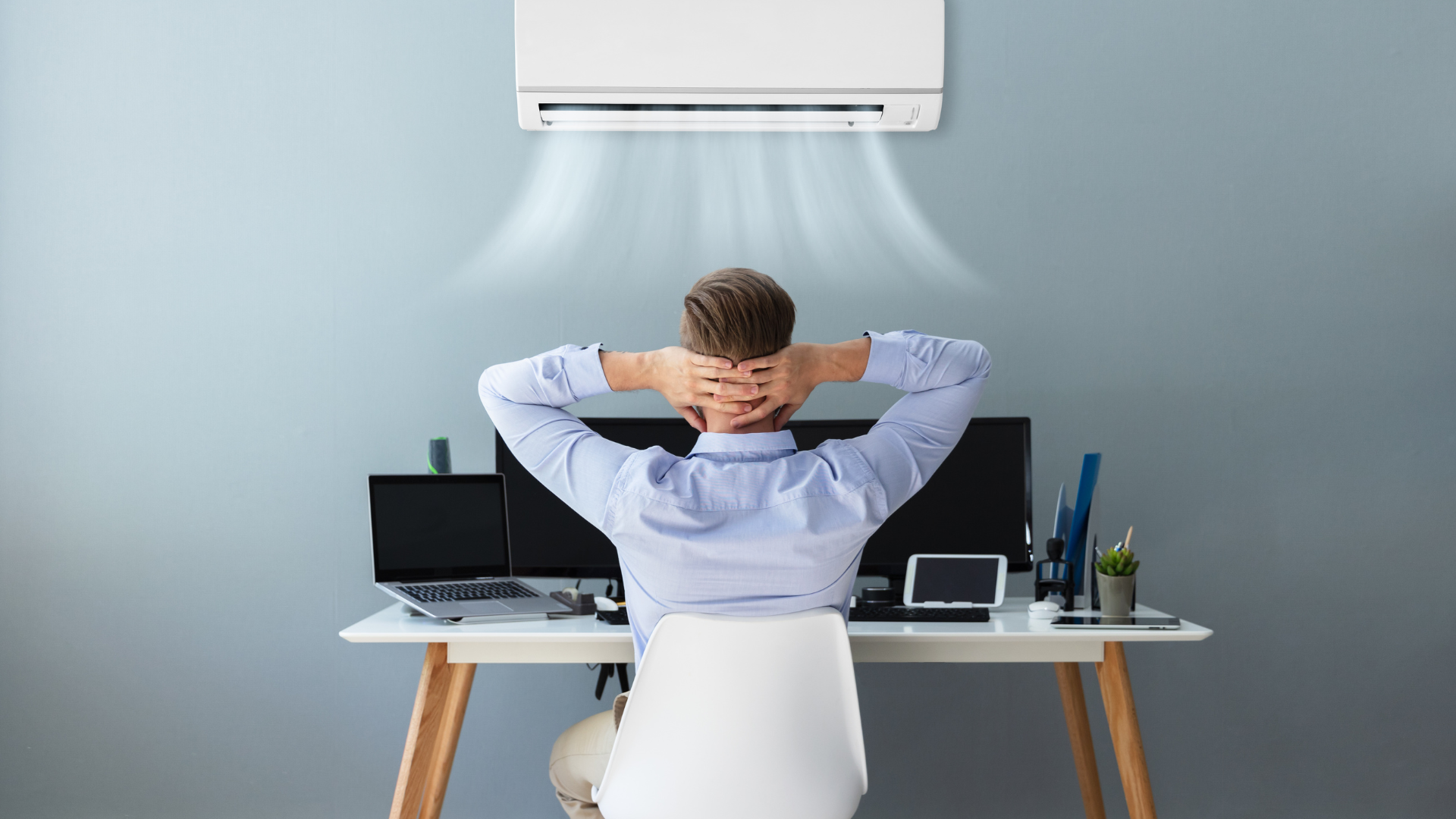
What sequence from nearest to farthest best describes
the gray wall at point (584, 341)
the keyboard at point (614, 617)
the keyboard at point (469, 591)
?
the keyboard at point (614, 617) → the keyboard at point (469, 591) → the gray wall at point (584, 341)

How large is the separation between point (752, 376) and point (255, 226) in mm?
1790

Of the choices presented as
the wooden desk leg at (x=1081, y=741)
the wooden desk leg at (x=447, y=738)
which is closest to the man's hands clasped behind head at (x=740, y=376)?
the wooden desk leg at (x=447, y=738)

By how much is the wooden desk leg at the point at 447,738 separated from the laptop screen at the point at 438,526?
8.8 inches

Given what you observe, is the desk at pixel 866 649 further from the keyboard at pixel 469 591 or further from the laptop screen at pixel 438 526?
the laptop screen at pixel 438 526

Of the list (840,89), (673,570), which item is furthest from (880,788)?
(840,89)

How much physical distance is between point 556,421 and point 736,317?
0.30 metres

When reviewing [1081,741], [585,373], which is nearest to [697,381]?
[585,373]

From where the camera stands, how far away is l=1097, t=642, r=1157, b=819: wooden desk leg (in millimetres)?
1778

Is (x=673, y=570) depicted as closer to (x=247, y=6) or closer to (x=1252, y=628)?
(x=1252, y=628)

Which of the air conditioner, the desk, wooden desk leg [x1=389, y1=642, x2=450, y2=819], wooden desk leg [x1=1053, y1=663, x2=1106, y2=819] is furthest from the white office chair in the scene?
the air conditioner

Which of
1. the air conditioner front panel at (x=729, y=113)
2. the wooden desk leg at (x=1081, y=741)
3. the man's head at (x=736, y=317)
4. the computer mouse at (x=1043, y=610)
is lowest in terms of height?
the wooden desk leg at (x=1081, y=741)

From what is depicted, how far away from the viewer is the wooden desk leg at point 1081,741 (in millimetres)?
2207

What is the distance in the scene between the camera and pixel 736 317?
Answer: 121 centimetres

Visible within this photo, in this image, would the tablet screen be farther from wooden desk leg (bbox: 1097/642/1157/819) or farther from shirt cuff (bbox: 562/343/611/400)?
shirt cuff (bbox: 562/343/611/400)
